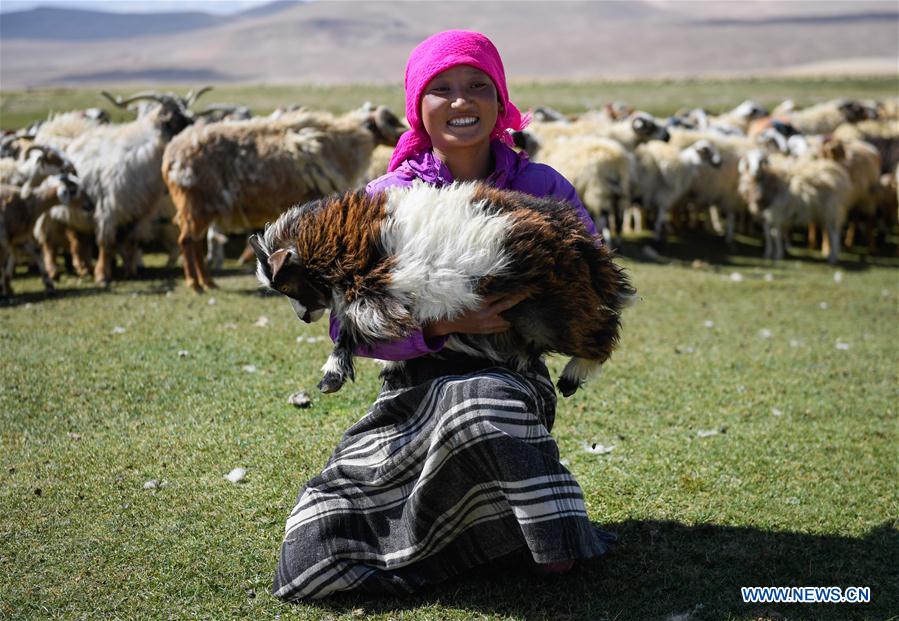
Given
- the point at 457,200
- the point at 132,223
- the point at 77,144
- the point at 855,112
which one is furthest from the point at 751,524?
the point at 855,112

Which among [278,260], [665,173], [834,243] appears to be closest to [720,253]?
[665,173]

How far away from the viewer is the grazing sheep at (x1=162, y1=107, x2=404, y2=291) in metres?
9.69

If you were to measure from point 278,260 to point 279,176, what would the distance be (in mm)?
6789

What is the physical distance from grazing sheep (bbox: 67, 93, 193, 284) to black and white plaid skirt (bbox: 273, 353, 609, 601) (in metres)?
7.99

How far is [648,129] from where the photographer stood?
15062mm

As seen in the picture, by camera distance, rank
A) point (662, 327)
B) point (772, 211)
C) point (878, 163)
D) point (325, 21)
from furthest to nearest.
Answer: point (325, 21) < point (878, 163) < point (772, 211) < point (662, 327)

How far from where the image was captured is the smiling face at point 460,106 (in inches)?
145

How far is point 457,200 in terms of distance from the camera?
343cm

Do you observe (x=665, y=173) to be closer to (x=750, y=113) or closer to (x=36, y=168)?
(x=750, y=113)

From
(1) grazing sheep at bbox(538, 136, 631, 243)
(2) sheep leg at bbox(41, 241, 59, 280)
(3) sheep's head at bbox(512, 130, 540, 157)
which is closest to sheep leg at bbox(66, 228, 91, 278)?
(2) sheep leg at bbox(41, 241, 59, 280)

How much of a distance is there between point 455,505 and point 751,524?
178 centimetres

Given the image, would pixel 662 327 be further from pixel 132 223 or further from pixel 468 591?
pixel 132 223

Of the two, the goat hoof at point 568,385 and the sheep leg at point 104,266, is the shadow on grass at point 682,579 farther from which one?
the sheep leg at point 104,266

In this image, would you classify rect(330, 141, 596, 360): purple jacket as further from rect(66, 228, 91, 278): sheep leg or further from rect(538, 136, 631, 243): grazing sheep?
rect(538, 136, 631, 243): grazing sheep
